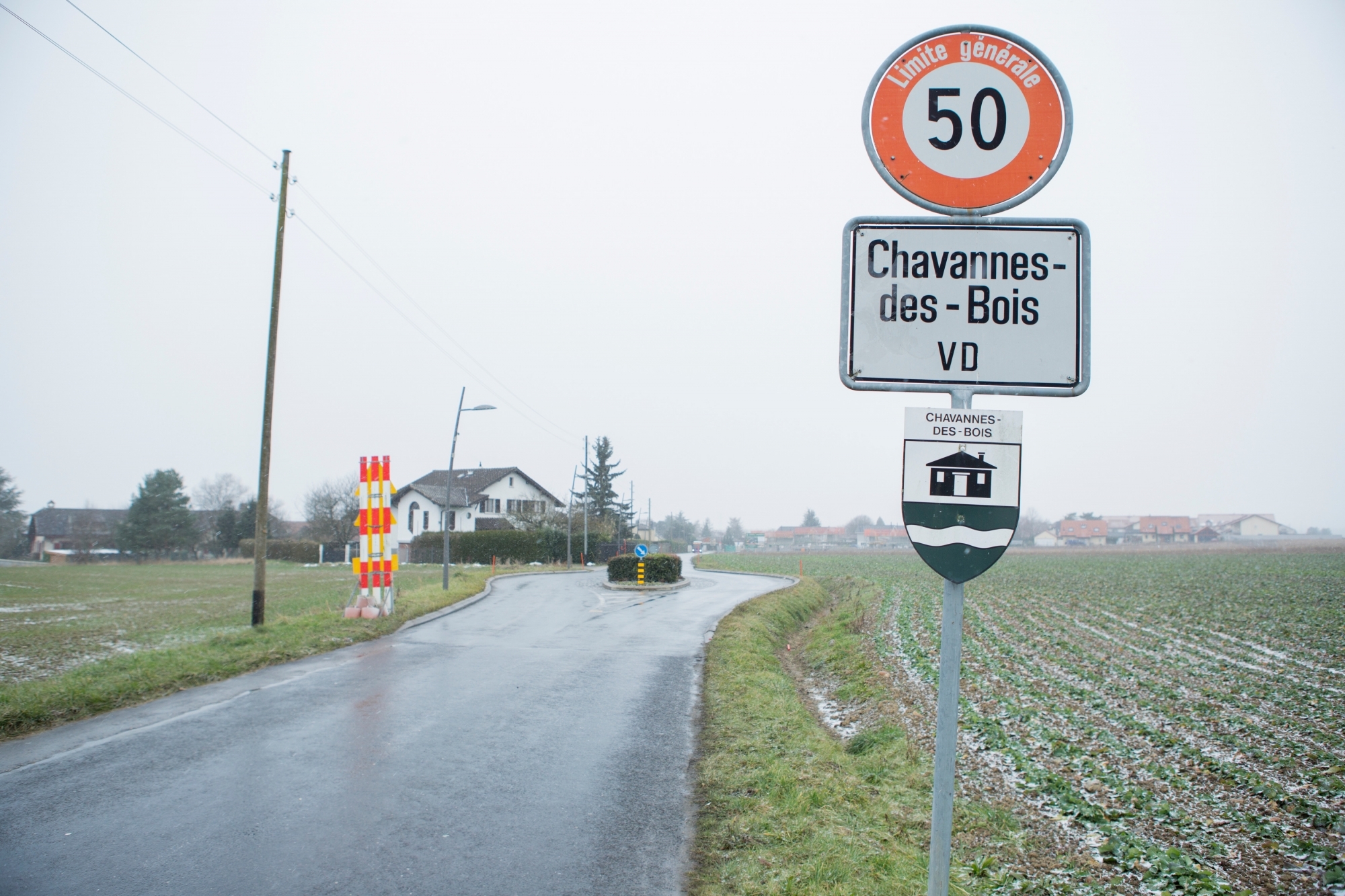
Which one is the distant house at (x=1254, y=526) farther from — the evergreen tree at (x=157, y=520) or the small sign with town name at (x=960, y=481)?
the small sign with town name at (x=960, y=481)

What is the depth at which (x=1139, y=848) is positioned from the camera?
4898mm

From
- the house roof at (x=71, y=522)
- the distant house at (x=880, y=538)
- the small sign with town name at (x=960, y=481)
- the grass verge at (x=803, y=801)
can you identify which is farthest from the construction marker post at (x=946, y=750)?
the distant house at (x=880, y=538)

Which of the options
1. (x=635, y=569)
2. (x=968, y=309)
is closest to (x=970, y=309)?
(x=968, y=309)

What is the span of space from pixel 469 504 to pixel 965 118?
215 ft

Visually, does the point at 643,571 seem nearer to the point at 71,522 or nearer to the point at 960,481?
the point at 960,481

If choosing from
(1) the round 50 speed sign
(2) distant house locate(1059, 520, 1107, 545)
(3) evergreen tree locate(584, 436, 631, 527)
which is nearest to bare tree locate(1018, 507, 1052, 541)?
(2) distant house locate(1059, 520, 1107, 545)

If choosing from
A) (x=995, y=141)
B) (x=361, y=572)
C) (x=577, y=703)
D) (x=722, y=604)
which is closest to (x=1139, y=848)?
(x=995, y=141)

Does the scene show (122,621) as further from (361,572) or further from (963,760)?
(963,760)

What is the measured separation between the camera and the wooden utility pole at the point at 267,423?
47.0 feet

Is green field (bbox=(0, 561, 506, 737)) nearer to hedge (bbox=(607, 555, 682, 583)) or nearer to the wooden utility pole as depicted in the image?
the wooden utility pole

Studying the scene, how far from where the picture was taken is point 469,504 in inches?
2576

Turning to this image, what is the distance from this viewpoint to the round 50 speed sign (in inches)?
97.0

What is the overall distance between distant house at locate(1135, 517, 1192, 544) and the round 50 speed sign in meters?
147

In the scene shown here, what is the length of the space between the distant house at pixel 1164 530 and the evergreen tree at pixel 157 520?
134371 millimetres
